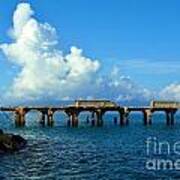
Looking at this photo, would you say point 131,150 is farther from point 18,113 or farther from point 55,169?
point 18,113

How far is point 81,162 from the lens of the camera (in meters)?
59.6

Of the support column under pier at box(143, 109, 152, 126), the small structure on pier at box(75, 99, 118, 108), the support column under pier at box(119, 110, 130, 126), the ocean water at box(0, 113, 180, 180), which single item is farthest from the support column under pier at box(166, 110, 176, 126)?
the ocean water at box(0, 113, 180, 180)

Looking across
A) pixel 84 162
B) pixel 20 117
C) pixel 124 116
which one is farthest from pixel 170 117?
pixel 84 162

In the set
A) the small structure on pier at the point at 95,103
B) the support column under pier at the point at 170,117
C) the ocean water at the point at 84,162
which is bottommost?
the ocean water at the point at 84,162

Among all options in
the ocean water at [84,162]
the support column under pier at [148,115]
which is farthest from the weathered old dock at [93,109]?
the ocean water at [84,162]

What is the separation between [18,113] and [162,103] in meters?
32.9

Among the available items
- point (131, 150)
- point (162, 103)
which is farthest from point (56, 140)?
point (162, 103)

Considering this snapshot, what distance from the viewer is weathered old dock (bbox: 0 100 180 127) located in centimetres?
12875

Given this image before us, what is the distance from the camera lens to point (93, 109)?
130750 millimetres

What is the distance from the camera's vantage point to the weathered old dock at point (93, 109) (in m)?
129

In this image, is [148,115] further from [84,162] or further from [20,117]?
[84,162]

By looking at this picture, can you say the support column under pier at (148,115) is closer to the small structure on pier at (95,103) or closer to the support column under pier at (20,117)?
the small structure on pier at (95,103)

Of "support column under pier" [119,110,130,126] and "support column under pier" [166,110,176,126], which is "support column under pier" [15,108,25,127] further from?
"support column under pier" [166,110,176,126]

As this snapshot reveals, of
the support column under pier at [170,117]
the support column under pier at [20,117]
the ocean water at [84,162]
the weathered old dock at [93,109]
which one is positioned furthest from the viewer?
the support column under pier at [170,117]
